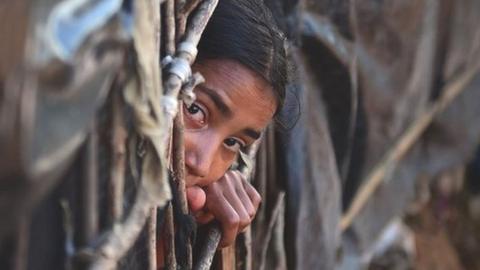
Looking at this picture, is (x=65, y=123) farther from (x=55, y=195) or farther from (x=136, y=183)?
(x=136, y=183)

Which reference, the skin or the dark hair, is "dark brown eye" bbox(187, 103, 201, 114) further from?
the dark hair

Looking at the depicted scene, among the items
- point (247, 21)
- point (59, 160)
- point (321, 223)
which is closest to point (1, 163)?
point (59, 160)

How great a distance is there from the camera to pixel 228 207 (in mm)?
2525

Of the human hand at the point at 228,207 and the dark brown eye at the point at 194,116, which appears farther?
the human hand at the point at 228,207

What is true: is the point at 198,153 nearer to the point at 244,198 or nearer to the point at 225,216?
the point at 225,216

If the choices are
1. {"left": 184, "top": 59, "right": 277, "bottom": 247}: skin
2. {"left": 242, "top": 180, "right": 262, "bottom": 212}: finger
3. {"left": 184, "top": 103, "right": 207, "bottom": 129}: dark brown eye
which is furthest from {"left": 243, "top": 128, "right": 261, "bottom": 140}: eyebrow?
{"left": 242, "top": 180, "right": 262, "bottom": 212}: finger

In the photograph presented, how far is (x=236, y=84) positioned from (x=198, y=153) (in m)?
0.17

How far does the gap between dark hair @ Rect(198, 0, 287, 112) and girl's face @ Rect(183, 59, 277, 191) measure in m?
0.02

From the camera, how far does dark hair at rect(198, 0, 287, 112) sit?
2391 millimetres

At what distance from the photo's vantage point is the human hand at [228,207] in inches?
99.3

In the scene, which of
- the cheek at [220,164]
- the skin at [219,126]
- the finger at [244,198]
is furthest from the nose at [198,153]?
the finger at [244,198]

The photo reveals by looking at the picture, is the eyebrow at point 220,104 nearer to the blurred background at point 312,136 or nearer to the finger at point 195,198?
the finger at point 195,198

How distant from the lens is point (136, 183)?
5.81 feet

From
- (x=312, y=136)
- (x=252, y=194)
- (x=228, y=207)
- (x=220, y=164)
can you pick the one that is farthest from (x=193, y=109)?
(x=312, y=136)
